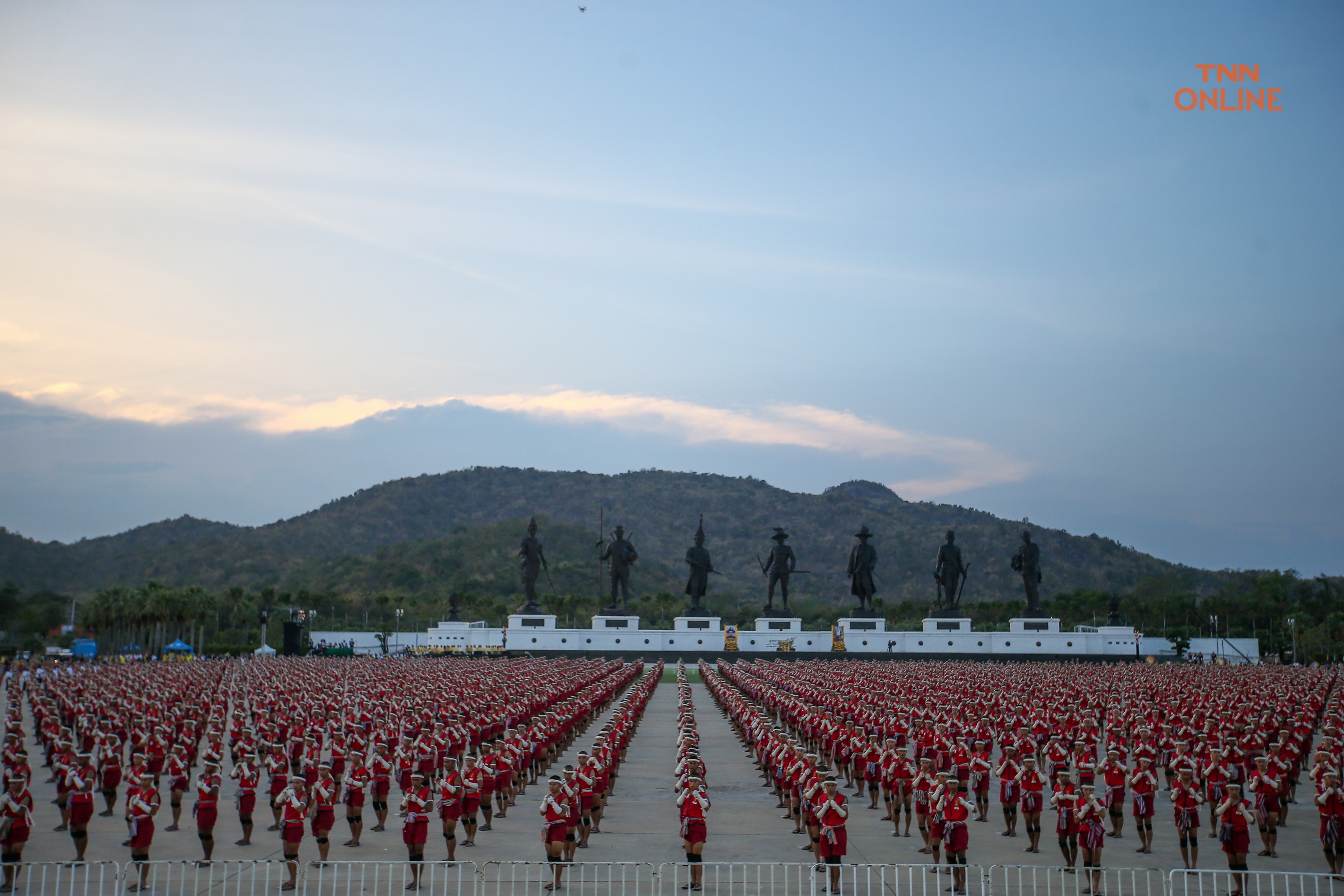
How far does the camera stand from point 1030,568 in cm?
6569

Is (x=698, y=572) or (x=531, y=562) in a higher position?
(x=531, y=562)

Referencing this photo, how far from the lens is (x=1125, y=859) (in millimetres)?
14102

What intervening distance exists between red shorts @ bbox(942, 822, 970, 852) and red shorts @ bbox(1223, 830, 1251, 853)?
2.90m

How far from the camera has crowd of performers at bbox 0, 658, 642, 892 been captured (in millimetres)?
13234

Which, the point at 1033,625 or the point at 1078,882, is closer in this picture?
the point at 1078,882

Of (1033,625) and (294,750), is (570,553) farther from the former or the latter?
(294,750)

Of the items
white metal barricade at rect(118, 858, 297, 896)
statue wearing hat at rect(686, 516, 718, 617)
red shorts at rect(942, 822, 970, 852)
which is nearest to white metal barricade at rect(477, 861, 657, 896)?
white metal barricade at rect(118, 858, 297, 896)

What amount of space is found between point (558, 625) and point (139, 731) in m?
67.0

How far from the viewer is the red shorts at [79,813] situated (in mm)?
13430

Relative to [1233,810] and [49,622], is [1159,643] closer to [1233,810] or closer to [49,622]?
[1233,810]

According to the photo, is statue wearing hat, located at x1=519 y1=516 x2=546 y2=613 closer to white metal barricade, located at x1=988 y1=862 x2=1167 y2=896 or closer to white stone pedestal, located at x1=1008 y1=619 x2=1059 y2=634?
white stone pedestal, located at x1=1008 y1=619 x2=1059 y2=634

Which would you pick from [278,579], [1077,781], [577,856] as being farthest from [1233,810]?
[278,579]

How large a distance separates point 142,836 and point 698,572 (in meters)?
55.4

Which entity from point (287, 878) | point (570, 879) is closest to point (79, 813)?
point (287, 878)
